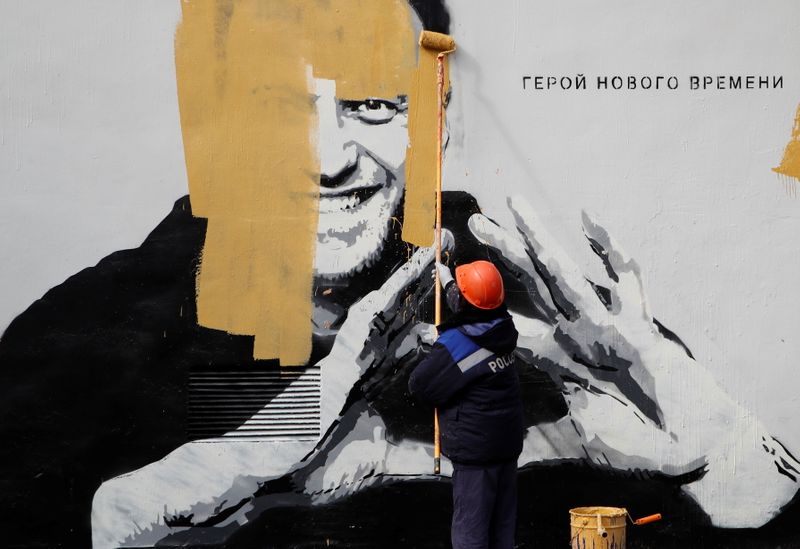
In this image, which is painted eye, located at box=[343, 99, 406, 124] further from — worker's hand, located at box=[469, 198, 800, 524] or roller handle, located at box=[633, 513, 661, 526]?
roller handle, located at box=[633, 513, 661, 526]

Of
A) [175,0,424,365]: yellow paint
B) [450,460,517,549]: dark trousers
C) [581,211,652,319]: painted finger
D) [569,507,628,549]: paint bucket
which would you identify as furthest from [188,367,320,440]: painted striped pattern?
[581,211,652,319]: painted finger

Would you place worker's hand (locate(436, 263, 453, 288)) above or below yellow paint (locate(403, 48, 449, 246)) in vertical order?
below

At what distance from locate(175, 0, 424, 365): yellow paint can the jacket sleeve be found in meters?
1.13

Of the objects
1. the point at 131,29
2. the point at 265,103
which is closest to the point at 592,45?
the point at 265,103

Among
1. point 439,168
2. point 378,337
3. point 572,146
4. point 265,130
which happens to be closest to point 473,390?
point 378,337

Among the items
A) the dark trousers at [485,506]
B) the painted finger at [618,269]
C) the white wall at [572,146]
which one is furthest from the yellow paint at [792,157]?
the dark trousers at [485,506]

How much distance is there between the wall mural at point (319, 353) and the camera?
4723mm

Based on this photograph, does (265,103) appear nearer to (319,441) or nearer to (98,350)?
(98,350)

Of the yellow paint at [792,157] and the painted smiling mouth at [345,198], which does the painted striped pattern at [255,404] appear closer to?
the painted smiling mouth at [345,198]

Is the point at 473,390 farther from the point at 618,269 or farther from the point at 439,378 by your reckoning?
the point at 618,269

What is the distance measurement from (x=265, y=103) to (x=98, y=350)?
178 cm

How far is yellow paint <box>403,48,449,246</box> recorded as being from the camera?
492 centimetres

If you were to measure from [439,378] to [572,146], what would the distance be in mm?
1907

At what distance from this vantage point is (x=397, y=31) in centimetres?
490
